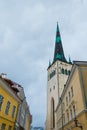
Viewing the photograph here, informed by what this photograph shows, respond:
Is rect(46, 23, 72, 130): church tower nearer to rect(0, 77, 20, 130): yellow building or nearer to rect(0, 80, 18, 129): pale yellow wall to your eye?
rect(0, 77, 20, 130): yellow building

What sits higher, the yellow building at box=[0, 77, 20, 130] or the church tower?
the church tower

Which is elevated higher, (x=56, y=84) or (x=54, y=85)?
(x=54, y=85)

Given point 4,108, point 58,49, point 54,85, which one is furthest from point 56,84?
point 4,108

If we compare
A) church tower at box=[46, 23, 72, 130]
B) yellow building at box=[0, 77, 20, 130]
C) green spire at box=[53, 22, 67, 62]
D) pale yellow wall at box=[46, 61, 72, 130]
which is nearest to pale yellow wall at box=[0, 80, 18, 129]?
yellow building at box=[0, 77, 20, 130]

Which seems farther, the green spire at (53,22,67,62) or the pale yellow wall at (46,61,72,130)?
the green spire at (53,22,67,62)

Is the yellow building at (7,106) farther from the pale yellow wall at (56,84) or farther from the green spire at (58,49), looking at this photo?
the green spire at (58,49)

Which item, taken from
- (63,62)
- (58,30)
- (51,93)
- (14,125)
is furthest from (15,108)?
(58,30)

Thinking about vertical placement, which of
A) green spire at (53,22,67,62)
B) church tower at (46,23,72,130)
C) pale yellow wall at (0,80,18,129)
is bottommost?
pale yellow wall at (0,80,18,129)

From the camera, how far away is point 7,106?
1894 cm

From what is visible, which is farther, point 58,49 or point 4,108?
point 58,49

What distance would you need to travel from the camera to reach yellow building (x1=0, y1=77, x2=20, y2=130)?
17.2m

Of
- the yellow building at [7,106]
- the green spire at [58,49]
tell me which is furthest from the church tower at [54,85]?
Result: the yellow building at [7,106]

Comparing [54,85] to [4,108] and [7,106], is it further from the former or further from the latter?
[4,108]

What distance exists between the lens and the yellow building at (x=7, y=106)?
677 inches
